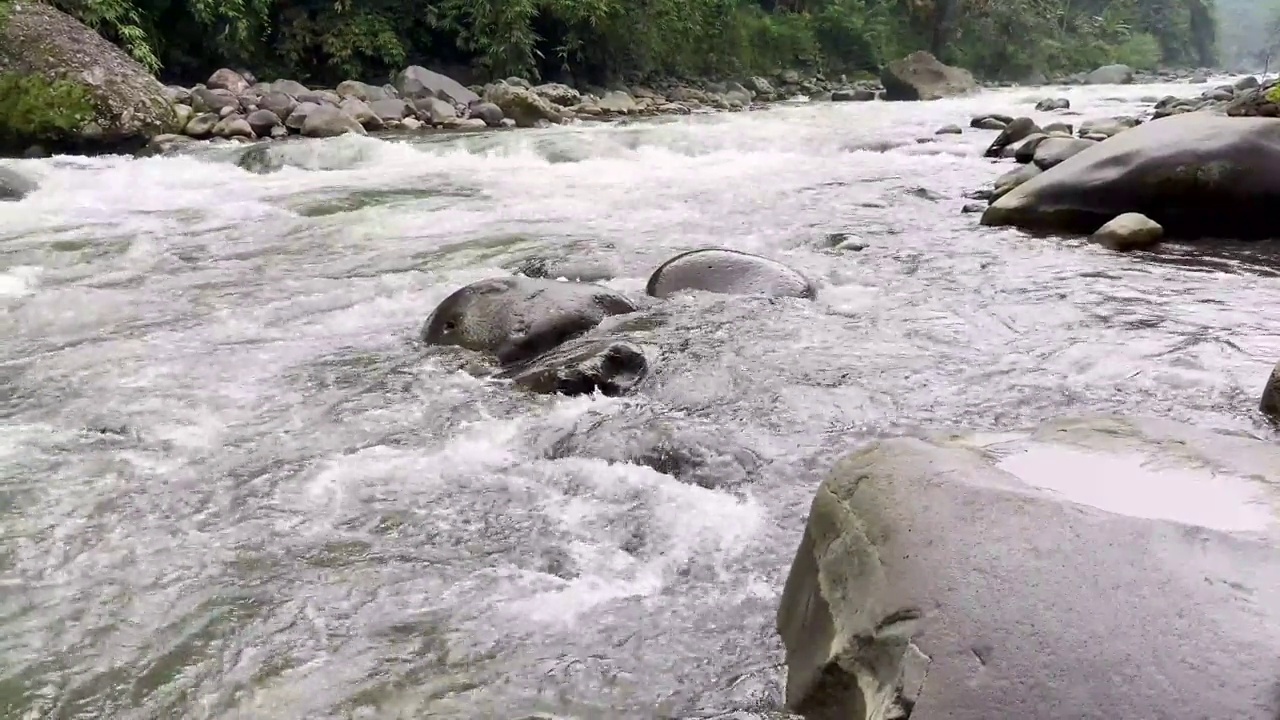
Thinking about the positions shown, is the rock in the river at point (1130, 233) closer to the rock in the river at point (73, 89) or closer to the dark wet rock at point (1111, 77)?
the rock in the river at point (73, 89)

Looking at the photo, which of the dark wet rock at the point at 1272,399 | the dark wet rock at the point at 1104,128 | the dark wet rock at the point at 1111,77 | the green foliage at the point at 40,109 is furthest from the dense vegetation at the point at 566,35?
the dark wet rock at the point at 1272,399

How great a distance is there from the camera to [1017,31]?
3425cm

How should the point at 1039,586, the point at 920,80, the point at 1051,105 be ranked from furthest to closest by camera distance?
the point at 920,80
the point at 1051,105
the point at 1039,586

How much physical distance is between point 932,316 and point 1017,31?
1354 inches

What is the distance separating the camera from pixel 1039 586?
1.60m

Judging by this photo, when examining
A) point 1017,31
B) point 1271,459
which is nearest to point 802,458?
point 1271,459

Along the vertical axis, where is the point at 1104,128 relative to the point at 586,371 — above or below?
above

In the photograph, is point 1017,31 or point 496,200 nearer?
point 496,200

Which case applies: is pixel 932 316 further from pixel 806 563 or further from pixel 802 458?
pixel 806 563

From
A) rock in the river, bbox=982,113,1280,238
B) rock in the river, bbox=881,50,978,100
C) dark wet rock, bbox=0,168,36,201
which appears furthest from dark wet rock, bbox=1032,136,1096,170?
rock in the river, bbox=881,50,978,100

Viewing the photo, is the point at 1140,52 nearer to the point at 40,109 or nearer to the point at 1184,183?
the point at 1184,183

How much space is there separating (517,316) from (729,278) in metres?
1.21

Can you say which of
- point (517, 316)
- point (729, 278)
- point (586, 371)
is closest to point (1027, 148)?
point (729, 278)

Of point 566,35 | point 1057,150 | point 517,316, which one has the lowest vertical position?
point 517,316
